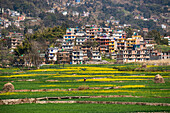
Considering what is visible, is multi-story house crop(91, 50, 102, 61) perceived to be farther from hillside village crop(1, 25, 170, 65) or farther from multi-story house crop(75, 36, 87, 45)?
multi-story house crop(75, 36, 87, 45)

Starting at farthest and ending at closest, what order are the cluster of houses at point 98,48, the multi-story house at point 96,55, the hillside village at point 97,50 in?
1. the multi-story house at point 96,55
2. the cluster of houses at point 98,48
3. the hillside village at point 97,50

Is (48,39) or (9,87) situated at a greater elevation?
(48,39)

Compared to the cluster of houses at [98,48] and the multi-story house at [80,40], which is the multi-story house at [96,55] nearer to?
the cluster of houses at [98,48]

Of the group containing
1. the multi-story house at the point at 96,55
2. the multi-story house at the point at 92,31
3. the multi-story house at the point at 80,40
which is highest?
the multi-story house at the point at 92,31

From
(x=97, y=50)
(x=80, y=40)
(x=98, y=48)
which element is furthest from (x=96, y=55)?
(x=80, y=40)

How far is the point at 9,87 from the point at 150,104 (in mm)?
19166

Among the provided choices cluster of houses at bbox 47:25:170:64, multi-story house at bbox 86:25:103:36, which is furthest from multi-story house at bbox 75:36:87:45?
multi-story house at bbox 86:25:103:36

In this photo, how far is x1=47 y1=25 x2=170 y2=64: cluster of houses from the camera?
112 meters

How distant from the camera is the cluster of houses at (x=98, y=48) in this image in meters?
112

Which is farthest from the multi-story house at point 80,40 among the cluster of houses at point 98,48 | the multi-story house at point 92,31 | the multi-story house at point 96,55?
the multi-story house at point 96,55

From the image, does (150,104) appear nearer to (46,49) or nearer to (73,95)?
(73,95)

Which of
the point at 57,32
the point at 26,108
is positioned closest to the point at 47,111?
the point at 26,108

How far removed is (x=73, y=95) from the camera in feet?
131

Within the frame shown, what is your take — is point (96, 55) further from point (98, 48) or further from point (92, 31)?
point (92, 31)
